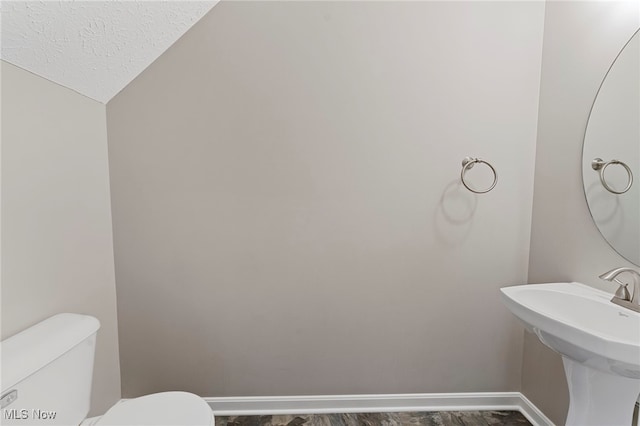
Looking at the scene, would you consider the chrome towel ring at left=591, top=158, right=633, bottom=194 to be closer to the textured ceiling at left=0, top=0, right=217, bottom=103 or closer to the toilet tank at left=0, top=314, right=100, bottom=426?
the textured ceiling at left=0, top=0, right=217, bottom=103

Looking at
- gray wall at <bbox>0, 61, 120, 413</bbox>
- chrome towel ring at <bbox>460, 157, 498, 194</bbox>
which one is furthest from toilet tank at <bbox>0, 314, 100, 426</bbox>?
chrome towel ring at <bbox>460, 157, 498, 194</bbox>

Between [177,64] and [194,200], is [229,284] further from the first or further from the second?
[177,64]

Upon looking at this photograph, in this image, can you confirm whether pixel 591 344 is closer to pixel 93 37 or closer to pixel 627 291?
pixel 627 291

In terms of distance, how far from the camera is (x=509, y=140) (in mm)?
1817

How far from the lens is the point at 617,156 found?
55.2 inches

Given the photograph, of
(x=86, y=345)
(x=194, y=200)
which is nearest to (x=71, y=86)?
(x=194, y=200)

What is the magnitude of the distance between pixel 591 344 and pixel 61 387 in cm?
163

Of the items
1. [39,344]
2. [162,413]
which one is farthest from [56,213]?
[162,413]

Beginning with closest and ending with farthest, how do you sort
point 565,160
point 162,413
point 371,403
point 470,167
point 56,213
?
point 162,413
point 56,213
point 565,160
point 470,167
point 371,403

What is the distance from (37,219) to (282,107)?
3.51 feet

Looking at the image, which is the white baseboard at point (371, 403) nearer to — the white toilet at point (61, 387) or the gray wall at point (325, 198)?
the gray wall at point (325, 198)

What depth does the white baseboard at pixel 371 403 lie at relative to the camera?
1.88m

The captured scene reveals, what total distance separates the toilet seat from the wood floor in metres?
0.62

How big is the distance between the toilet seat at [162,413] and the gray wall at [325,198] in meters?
0.53
